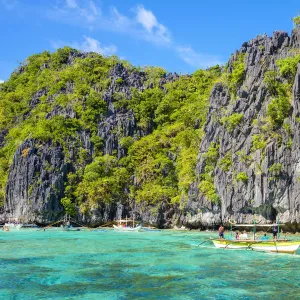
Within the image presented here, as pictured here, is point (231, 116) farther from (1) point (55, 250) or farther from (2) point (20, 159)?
(2) point (20, 159)

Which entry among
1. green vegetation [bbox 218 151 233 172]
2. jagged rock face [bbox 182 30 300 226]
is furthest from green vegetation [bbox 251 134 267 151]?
green vegetation [bbox 218 151 233 172]

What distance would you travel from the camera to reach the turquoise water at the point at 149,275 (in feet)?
56.2

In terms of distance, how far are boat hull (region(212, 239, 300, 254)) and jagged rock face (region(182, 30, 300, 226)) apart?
52.2ft

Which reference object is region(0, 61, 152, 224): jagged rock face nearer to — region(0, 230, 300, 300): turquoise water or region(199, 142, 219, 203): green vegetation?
region(199, 142, 219, 203): green vegetation

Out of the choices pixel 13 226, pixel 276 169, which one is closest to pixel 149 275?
pixel 276 169

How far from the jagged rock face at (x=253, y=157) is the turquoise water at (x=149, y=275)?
17.9m

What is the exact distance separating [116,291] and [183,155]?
52.5 meters

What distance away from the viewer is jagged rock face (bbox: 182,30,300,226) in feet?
153

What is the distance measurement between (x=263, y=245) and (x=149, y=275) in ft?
41.3

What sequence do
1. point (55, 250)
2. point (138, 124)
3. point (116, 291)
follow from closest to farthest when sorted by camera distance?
1. point (116, 291)
2. point (55, 250)
3. point (138, 124)

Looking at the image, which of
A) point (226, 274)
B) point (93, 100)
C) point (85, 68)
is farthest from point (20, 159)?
point (226, 274)

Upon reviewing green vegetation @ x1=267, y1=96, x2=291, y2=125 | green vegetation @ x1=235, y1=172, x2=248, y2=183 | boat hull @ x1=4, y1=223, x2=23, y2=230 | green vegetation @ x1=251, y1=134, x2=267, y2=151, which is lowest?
boat hull @ x1=4, y1=223, x2=23, y2=230

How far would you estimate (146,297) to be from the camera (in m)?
16.4

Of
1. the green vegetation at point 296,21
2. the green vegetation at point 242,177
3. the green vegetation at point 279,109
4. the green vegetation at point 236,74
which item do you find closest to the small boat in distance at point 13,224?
the green vegetation at point 242,177
